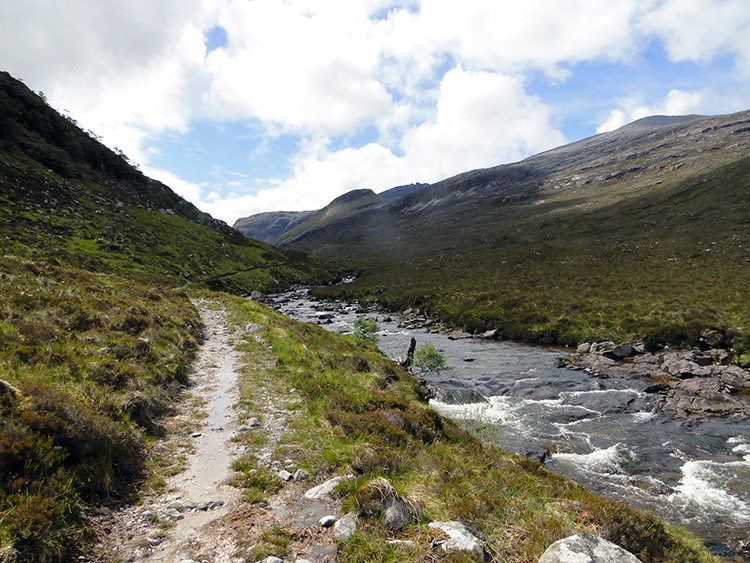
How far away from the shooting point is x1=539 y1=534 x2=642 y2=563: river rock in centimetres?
479

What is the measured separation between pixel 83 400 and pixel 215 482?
145 inches

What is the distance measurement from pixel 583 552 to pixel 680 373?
2567cm

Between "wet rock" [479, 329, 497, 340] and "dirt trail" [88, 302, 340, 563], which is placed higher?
"dirt trail" [88, 302, 340, 563]

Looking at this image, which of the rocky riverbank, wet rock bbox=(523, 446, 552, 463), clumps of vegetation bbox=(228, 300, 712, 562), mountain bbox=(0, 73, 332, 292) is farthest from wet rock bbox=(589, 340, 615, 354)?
mountain bbox=(0, 73, 332, 292)

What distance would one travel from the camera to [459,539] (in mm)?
5324

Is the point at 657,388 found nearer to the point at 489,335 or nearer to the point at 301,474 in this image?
the point at 489,335

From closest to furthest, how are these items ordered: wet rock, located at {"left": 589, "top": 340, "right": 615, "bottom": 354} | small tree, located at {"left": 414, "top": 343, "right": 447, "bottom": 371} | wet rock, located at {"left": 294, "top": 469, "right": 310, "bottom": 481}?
wet rock, located at {"left": 294, "top": 469, "right": 310, "bottom": 481}
small tree, located at {"left": 414, "top": 343, "right": 447, "bottom": 371}
wet rock, located at {"left": 589, "top": 340, "right": 615, "bottom": 354}

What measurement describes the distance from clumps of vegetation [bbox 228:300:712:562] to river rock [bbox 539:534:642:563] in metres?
0.48

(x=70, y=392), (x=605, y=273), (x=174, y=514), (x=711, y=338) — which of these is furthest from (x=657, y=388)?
(x=605, y=273)

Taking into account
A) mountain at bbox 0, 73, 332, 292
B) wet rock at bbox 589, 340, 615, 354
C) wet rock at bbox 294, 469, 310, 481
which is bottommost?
wet rock at bbox 589, 340, 615, 354

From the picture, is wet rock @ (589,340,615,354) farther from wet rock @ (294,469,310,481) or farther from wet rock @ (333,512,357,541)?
wet rock @ (333,512,357,541)

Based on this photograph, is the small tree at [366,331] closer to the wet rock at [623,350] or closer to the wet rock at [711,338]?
the wet rock at [623,350]

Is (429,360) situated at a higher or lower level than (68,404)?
lower

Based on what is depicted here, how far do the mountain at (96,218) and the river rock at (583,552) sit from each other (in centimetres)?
4997
